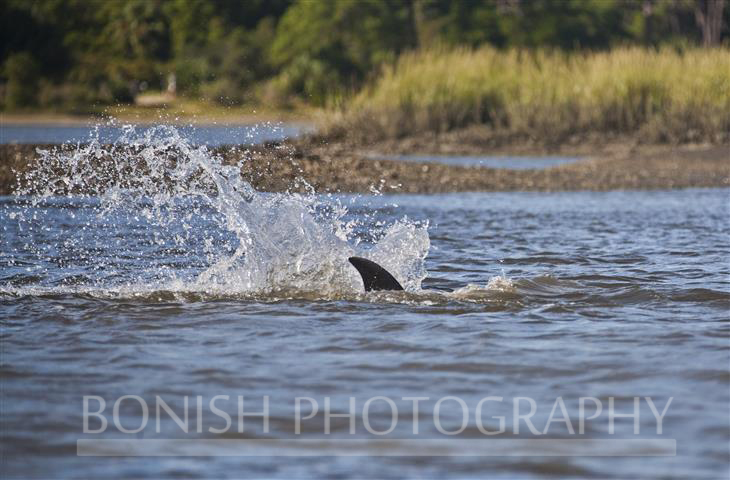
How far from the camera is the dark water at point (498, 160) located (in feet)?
79.8

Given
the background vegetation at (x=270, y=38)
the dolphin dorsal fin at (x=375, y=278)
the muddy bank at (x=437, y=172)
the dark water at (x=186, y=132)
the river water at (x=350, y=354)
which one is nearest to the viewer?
the river water at (x=350, y=354)

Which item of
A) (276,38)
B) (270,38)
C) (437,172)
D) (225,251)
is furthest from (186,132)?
(270,38)

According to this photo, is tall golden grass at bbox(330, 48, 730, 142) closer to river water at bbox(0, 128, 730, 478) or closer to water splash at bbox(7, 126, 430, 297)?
river water at bbox(0, 128, 730, 478)

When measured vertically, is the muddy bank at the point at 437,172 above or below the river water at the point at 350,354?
below

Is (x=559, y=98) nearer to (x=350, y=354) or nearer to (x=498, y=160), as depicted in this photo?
(x=498, y=160)

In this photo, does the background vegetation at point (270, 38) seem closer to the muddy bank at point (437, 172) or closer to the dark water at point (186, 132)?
the dark water at point (186, 132)

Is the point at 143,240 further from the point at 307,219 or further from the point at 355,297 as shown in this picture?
the point at 355,297

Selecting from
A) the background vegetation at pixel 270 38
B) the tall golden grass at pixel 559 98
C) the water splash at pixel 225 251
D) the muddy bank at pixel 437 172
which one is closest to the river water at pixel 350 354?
the water splash at pixel 225 251

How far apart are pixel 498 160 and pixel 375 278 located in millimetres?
17204

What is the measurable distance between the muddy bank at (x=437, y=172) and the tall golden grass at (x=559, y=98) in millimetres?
2034

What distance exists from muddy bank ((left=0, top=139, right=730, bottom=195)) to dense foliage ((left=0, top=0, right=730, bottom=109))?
28967mm

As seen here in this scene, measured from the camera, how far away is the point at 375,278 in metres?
8.61

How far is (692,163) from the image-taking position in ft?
75.9

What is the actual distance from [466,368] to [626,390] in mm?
888
